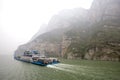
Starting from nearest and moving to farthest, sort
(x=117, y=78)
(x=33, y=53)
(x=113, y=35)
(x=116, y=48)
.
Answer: (x=117, y=78) → (x=33, y=53) → (x=116, y=48) → (x=113, y=35)

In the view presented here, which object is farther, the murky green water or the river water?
the river water

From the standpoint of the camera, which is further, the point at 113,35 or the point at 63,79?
the point at 113,35

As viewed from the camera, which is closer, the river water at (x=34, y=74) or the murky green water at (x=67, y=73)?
the murky green water at (x=67, y=73)

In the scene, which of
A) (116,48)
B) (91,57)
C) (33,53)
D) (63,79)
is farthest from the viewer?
(91,57)

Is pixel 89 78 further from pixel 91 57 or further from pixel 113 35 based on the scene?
pixel 113 35

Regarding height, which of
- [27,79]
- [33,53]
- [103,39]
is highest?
[103,39]

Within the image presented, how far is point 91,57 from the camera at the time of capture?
586ft

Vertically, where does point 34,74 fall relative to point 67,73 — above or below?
below

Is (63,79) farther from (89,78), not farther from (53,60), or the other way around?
(53,60)

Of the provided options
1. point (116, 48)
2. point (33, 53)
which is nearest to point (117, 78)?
point (33, 53)

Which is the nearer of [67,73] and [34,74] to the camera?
[67,73]

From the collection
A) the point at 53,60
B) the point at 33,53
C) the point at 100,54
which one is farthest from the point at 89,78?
the point at 100,54

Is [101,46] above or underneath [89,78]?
above

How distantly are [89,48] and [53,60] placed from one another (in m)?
77.3
